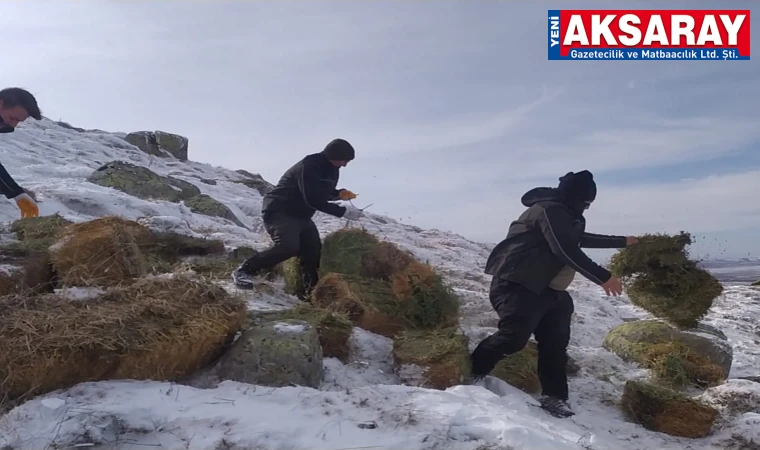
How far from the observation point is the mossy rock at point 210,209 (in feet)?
38.0

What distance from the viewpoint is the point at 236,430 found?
2.88 meters

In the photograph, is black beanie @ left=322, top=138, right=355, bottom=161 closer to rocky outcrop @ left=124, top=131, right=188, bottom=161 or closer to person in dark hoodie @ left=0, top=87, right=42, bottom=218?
person in dark hoodie @ left=0, top=87, right=42, bottom=218

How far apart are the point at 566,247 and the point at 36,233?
471cm

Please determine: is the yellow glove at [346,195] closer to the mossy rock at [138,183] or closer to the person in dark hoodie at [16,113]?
the person in dark hoodie at [16,113]

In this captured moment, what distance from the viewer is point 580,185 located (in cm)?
440

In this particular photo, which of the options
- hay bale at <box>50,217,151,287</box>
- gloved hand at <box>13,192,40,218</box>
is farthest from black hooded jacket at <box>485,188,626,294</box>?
gloved hand at <box>13,192,40,218</box>

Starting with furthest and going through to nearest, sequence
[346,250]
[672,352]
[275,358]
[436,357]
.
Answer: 1. [346,250]
2. [672,352]
3. [436,357]
4. [275,358]

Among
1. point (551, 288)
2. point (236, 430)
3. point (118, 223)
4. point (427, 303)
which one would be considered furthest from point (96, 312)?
point (551, 288)

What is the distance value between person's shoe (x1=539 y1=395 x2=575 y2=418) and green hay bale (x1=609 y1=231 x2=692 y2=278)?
6.32 feet

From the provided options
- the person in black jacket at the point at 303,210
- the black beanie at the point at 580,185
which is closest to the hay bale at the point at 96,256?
the person in black jacket at the point at 303,210

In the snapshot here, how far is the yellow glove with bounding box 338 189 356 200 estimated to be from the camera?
5.55 metres

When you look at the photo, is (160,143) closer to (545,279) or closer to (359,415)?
(545,279)

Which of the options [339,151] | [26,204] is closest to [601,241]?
[339,151]

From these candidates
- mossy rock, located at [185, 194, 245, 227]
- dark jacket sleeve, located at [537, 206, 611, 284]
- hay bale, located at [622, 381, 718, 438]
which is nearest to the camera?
hay bale, located at [622, 381, 718, 438]
